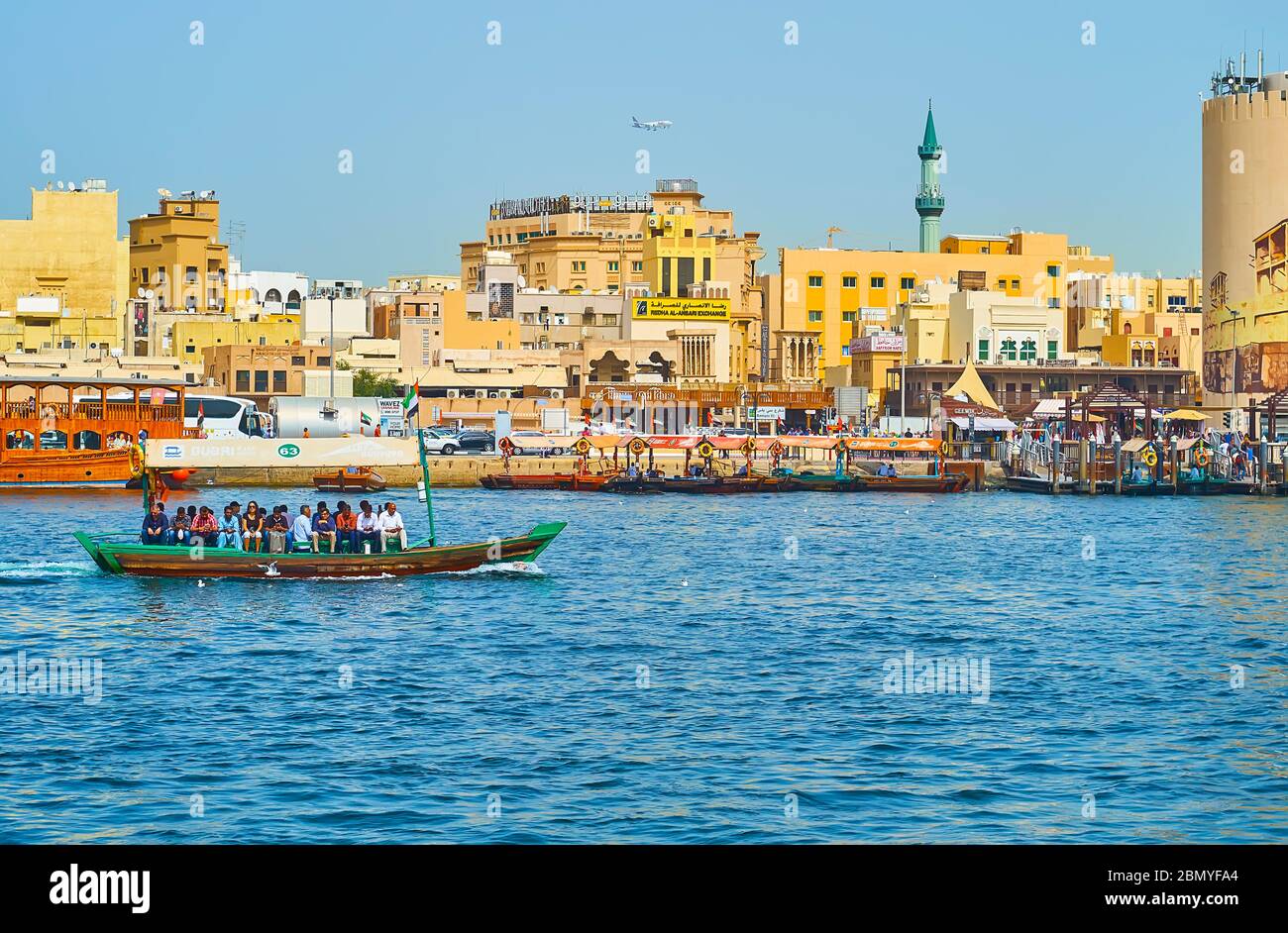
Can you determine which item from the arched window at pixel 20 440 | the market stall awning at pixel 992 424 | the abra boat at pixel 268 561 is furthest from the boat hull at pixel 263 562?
the market stall awning at pixel 992 424

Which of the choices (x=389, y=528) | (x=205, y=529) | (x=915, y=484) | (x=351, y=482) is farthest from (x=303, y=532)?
(x=915, y=484)

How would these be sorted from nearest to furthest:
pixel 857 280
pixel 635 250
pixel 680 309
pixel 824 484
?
pixel 824 484 → pixel 680 309 → pixel 857 280 → pixel 635 250

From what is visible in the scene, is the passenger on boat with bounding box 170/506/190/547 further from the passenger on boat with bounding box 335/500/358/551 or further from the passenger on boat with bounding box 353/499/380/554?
the passenger on boat with bounding box 353/499/380/554

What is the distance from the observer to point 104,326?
12838 centimetres

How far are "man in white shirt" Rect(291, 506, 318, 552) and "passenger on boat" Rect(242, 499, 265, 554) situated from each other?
2.62 ft

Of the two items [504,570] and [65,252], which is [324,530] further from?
[65,252]

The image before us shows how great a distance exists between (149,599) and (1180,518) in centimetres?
4662

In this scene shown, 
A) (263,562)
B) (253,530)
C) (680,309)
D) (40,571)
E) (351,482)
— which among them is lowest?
(40,571)

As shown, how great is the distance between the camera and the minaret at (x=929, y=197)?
169 metres

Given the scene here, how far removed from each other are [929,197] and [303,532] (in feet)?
446

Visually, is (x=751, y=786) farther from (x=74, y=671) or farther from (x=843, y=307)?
(x=843, y=307)

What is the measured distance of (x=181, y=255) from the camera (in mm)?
147250

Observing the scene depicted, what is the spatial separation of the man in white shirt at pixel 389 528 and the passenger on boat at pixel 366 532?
9cm
